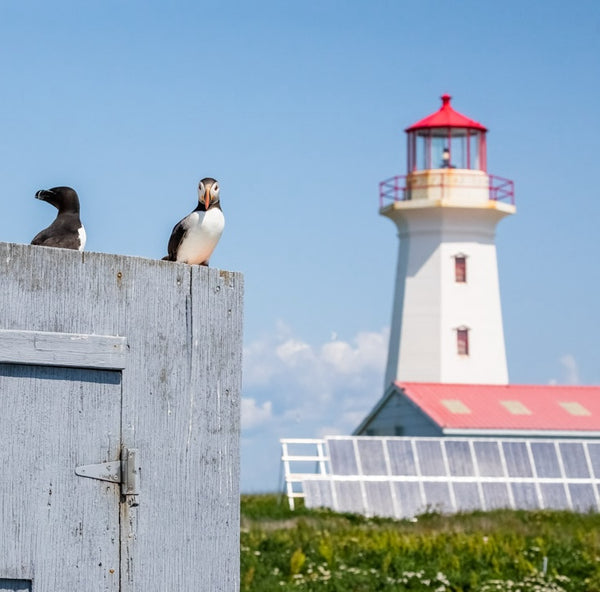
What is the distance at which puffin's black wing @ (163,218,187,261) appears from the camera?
4.78 m

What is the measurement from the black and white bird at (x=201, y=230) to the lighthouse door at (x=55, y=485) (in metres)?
0.64

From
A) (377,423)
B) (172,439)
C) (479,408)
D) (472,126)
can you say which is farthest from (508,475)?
(172,439)

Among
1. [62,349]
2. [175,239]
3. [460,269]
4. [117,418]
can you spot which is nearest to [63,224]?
[175,239]

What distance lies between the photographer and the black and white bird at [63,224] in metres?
4.64

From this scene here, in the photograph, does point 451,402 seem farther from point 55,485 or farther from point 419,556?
point 55,485

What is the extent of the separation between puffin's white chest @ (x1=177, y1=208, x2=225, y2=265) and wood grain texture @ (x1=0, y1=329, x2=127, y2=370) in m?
0.54

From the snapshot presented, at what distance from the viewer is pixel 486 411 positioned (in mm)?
30703

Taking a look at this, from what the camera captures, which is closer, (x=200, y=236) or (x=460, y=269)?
(x=200, y=236)

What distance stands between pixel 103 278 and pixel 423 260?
3166 centimetres

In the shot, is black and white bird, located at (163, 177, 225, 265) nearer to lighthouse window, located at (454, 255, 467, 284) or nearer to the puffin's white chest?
the puffin's white chest

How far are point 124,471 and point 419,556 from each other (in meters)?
13.0

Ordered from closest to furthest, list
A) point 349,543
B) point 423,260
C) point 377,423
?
1. point 349,543
2. point 377,423
3. point 423,260

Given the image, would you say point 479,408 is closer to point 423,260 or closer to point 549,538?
point 423,260

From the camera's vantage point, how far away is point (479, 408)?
3084 cm
